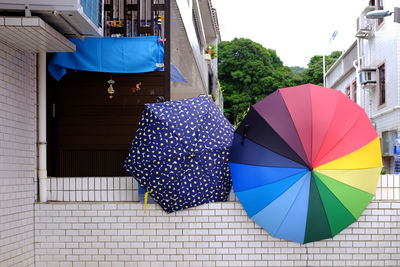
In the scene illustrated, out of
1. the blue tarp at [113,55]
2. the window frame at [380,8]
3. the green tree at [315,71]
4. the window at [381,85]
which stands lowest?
the blue tarp at [113,55]

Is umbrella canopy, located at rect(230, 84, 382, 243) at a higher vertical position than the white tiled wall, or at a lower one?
higher

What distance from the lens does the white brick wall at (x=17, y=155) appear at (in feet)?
18.3

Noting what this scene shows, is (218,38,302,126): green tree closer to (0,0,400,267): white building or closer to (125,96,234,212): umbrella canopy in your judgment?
(0,0,400,267): white building

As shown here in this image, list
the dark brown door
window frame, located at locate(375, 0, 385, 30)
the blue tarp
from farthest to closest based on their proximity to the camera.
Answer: window frame, located at locate(375, 0, 385, 30) < the dark brown door < the blue tarp

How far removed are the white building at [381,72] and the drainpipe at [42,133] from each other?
1443cm

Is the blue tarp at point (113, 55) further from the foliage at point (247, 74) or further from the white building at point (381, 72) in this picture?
the foliage at point (247, 74)

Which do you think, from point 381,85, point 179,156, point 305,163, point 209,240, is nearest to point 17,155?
point 179,156

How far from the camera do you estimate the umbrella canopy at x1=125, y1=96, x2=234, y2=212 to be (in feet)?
18.8

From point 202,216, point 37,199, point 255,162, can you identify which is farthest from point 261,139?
point 37,199

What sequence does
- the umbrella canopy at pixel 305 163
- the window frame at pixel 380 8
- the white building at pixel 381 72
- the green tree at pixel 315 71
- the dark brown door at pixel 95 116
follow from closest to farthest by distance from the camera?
the umbrella canopy at pixel 305 163 < the dark brown door at pixel 95 116 < the white building at pixel 381 72 < the window frame at pixel 380 8 < the green tree at pixel 315 71

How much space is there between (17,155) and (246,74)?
127ft

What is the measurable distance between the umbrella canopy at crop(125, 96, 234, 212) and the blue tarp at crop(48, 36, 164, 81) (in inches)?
39.4

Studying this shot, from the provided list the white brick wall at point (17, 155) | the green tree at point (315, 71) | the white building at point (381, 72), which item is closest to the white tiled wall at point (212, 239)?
the white brick wall at point (17, 155)

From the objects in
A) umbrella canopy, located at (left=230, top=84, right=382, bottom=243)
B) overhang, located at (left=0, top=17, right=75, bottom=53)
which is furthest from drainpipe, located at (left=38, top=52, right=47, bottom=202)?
umbrella canopy, located at (left=230, top=84, right=382, bottom=243)
